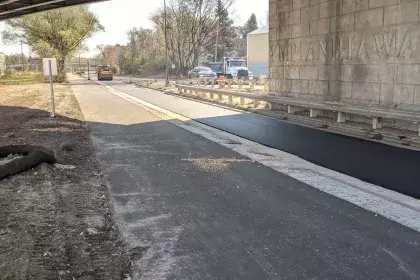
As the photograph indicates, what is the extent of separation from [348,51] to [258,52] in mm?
52585

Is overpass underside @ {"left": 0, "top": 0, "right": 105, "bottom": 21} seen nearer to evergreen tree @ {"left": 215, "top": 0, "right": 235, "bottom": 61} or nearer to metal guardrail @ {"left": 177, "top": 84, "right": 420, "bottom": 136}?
metal guardrail @ {"left": 177, "top": 84, "right": 420, "bottom": 136}

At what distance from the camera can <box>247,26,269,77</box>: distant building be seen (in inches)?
2509

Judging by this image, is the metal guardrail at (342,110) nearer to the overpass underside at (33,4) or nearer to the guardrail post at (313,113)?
the guardrail post at (313,113)

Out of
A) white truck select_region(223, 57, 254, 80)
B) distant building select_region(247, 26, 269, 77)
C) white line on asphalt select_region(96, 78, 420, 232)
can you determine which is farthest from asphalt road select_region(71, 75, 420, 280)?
distant building select_region(247, 26, 269, 77)

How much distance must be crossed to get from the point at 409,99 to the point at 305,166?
4595 mm

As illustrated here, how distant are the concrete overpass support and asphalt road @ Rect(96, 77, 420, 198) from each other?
179cm

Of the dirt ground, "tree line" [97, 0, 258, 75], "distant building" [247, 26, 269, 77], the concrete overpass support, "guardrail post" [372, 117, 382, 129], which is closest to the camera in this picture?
the dirt ground

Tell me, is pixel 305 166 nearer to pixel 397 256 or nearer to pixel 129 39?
pixel 397 256

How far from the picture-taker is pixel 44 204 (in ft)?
20.1

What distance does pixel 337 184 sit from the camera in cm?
761

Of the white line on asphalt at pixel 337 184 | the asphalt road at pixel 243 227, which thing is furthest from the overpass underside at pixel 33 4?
the asphalt road at pixel 243 227

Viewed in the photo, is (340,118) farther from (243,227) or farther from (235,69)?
(235,69)

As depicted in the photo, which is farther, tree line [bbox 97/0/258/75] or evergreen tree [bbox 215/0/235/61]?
evergreen tree [bbox 215/0/235/61]

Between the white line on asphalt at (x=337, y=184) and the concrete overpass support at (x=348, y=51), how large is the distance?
13.6ft
